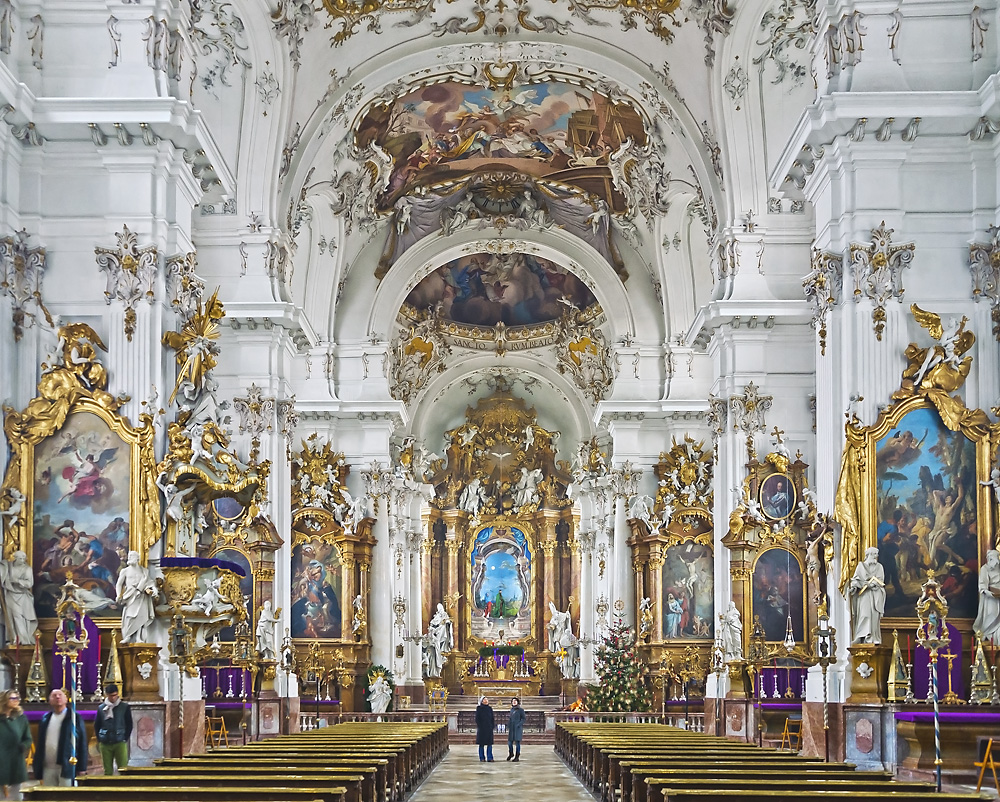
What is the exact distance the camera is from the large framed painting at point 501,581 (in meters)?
47.2

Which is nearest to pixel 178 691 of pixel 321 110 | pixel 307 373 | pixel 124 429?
pixel 124 429

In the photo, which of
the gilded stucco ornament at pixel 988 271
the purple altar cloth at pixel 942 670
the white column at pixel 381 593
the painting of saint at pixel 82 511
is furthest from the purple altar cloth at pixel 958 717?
the white column at pixel 381 593

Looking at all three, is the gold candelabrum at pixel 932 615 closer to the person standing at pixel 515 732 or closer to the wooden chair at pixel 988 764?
the wooden chair at pixel 988 764

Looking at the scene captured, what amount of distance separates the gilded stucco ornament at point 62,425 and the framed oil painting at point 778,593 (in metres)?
12.7

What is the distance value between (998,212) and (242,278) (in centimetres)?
1314

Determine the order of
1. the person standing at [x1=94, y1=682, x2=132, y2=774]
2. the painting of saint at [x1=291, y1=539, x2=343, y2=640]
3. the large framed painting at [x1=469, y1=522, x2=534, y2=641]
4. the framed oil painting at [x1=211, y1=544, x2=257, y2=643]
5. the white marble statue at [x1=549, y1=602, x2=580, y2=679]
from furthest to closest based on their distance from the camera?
the large framed painting at [x1=469, y1=522, x2=534, y2=641]
the white marble statue at [x1=549, y1=602, x2=580, y2=679]
the painting of saint at [x1=291, y1=539, x2=343, y2=640]
the framed oil painting at [x1=211, y1=544, x2=257, y2=643]
the person standing at [x1=94, y1=682, x2=132, y2=774]

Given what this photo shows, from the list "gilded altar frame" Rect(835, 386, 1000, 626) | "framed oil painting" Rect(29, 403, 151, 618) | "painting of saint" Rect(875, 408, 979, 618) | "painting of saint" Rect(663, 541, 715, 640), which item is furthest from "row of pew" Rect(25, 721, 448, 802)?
"painting of saint" Rect(663, 541, 715, 640)

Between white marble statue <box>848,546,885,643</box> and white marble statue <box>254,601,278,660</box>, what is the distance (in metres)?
11.8

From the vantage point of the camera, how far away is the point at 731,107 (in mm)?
23938

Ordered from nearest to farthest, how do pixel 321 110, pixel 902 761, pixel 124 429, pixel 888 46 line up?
1. pixel 902 761
2. pixel 124 429
3. pixel 888 46
4. pixel 321 110

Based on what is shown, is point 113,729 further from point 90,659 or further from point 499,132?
point 499,132

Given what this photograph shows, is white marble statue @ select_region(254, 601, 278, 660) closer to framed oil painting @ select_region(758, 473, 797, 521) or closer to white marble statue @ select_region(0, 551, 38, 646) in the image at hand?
framed oil painting @ select_region(758, 473, 797, 521)

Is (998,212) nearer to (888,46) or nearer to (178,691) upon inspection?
(888,46)

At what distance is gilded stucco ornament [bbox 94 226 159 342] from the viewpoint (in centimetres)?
1576
